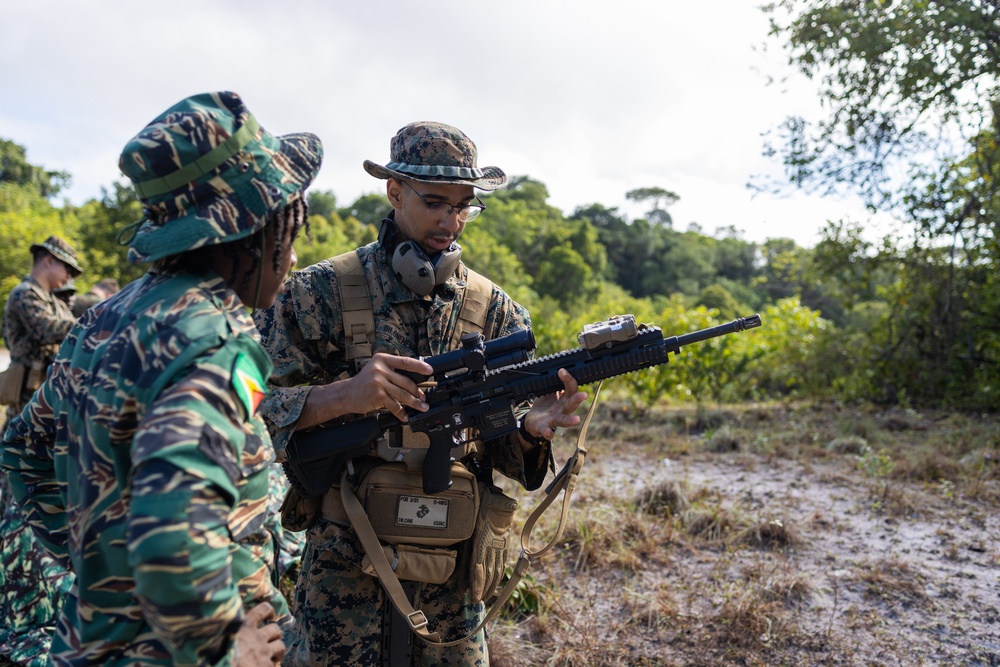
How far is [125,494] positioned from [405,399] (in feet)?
3.22

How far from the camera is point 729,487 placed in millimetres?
6203

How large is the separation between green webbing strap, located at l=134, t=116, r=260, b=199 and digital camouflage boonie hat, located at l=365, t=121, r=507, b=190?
107 centimetres

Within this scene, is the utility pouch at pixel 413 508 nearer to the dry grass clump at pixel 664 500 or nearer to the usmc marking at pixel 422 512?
the usmc marking at pixel 422 512

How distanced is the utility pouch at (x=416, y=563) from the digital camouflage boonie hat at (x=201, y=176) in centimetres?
127

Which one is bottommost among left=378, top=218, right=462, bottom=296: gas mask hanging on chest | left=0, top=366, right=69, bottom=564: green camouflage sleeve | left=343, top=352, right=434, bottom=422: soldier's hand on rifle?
left=0, top=366, right=69, bottom=564: green camouflage sleeve

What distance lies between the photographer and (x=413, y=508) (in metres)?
2.48

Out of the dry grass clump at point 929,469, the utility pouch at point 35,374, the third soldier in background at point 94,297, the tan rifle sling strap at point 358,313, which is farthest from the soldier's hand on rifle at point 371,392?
the third soldier in background at point 94,297

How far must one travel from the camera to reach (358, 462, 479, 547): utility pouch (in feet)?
8.03

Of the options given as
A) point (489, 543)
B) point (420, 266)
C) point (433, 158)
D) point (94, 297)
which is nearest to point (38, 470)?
point (420, 266)

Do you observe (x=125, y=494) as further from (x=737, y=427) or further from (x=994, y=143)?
(x=994, y=143)

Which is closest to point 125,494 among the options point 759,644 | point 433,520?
point 433,520

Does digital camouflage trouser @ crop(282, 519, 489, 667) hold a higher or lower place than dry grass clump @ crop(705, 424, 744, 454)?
higher

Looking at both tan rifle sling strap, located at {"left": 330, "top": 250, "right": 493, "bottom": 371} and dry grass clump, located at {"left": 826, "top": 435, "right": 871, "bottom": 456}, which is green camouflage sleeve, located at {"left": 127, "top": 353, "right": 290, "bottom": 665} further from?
dry grass clump, located at {"left": 826, "top": 435, "right": 871, "bottom": 456}

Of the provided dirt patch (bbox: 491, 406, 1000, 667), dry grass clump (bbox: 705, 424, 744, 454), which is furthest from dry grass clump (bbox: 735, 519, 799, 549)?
dry grass clump (bbox: 705, 424, 744, 454)
